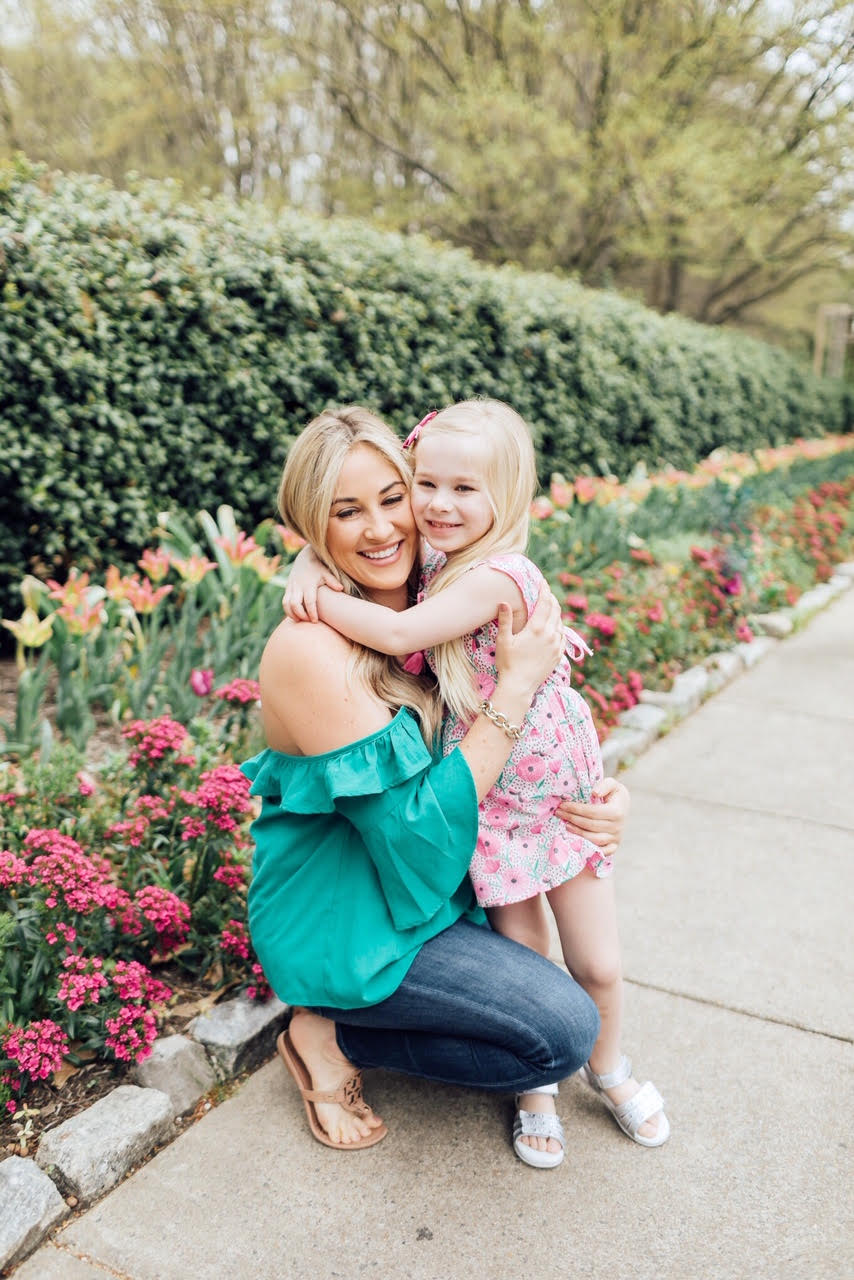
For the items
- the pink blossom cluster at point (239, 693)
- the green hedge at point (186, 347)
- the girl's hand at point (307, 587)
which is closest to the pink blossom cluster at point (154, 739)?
the pink blossom cluster at point (239, 693)

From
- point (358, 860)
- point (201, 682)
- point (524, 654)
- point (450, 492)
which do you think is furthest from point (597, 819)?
point (201, 682)

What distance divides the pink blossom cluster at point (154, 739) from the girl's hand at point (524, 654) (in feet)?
3.18

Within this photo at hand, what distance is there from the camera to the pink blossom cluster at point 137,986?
2.04 metres

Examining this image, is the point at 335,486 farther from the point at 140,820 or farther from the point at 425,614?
the point at 140,820

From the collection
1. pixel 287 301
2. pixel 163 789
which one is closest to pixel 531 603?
pixel 163 789

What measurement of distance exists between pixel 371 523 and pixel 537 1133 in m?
1.22

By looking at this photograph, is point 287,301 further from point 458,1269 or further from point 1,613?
point 458,1269

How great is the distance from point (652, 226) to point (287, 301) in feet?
31.7

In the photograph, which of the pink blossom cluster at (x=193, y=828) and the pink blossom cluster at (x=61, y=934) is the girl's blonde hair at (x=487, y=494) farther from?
the pink blossom cluster at (x=61, y=934)

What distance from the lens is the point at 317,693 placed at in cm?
188

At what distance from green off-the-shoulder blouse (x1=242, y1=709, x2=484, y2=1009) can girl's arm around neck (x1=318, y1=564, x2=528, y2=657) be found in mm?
150

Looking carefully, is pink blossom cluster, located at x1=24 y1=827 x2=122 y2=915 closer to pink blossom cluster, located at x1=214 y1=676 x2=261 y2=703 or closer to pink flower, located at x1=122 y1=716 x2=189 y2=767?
pink flower, located at x1=122 y1=716 x2=189 y2=767

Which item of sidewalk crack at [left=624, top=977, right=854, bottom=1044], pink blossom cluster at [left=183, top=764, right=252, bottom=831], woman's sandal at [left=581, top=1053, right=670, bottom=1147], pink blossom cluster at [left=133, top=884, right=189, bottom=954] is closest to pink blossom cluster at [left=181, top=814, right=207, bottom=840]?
pink blossom cluster at [left=183, top=764, right=252, bottom=831]

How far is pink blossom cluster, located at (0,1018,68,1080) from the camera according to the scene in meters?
1.89
